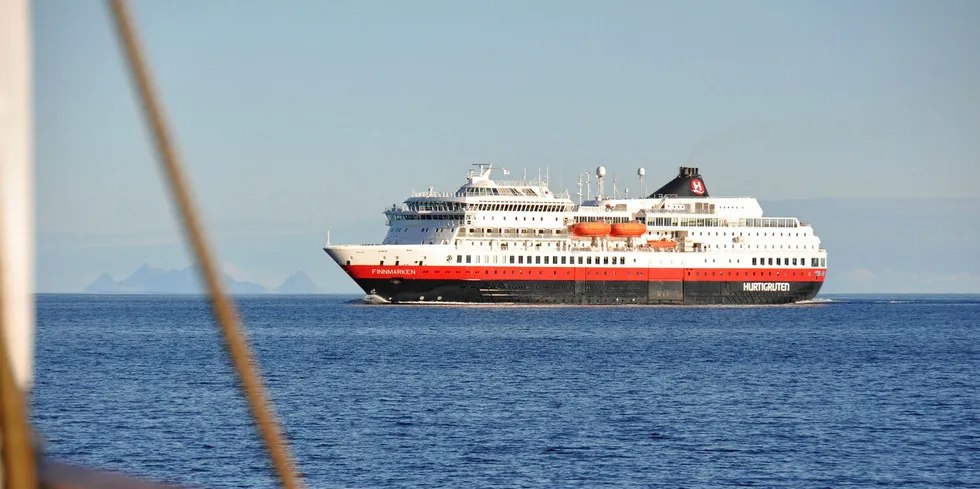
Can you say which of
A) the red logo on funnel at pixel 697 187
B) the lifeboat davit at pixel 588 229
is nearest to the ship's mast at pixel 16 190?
the lifeboat davit at pixel 588 229

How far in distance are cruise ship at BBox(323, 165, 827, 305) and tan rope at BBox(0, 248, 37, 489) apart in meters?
62.4

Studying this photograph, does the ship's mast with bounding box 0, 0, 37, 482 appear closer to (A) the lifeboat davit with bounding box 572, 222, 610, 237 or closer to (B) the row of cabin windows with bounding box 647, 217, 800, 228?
(A) the lifeboat davit with bounding box 572, 222, 610, 237

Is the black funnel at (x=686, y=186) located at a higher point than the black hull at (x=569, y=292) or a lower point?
higher

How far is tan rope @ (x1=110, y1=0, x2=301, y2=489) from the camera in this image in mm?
1534

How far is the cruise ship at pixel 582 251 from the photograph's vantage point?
64.6m

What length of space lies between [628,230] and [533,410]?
44121 mm

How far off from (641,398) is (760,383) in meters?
5.76

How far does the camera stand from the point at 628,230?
69.8 meters

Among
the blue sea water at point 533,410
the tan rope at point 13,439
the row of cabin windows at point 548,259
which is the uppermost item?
the row of cabin windows at point 548,259

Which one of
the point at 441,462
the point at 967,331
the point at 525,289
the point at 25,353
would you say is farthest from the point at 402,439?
the point at 967,331

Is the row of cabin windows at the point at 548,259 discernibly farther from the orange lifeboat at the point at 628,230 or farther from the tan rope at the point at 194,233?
the tan rope at the point at 194,233

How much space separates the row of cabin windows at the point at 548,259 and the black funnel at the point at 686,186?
30.5 feet

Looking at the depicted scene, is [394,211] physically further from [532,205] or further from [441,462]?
[441,462]

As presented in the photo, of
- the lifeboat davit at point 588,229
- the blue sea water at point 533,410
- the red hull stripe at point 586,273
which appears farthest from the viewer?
the lifeboat davit at point 588,229
